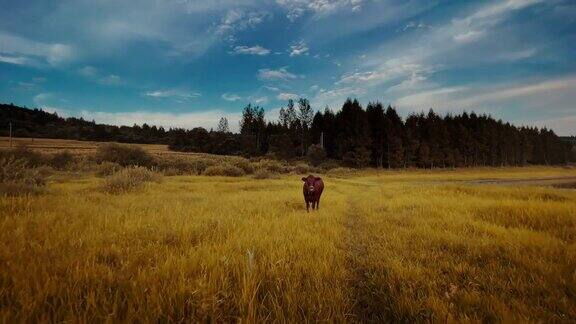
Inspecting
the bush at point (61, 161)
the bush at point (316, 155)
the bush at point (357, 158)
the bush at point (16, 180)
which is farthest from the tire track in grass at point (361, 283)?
the bush at point (357, 158)

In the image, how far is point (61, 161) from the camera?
33.0 m

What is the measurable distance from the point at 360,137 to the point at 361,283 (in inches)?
2271

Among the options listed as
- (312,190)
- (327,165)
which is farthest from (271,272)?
(327,165)

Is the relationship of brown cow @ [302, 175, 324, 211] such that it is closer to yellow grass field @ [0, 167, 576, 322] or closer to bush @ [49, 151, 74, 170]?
yellow grass field @ [0, 167, 576, 322]

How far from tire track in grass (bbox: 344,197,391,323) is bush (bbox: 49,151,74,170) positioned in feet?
110

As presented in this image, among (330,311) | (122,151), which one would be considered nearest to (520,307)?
(330,311)

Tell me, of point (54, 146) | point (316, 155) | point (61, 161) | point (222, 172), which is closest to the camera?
point (222, 172)

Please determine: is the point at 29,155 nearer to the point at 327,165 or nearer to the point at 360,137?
the point at 327,165

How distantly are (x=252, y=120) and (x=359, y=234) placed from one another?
89.4 m

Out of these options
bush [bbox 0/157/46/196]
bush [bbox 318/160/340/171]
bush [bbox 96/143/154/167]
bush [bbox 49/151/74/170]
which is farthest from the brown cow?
bush [bbox 318/160/340/171]

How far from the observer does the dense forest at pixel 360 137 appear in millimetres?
63366

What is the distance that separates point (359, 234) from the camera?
6.55m

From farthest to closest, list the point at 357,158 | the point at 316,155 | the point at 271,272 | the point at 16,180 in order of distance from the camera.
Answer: the point at 316,155, the point at 357,158, the point at 16,180, the point at 271,272

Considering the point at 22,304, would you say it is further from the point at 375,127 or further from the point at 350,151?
the point at 375,127
